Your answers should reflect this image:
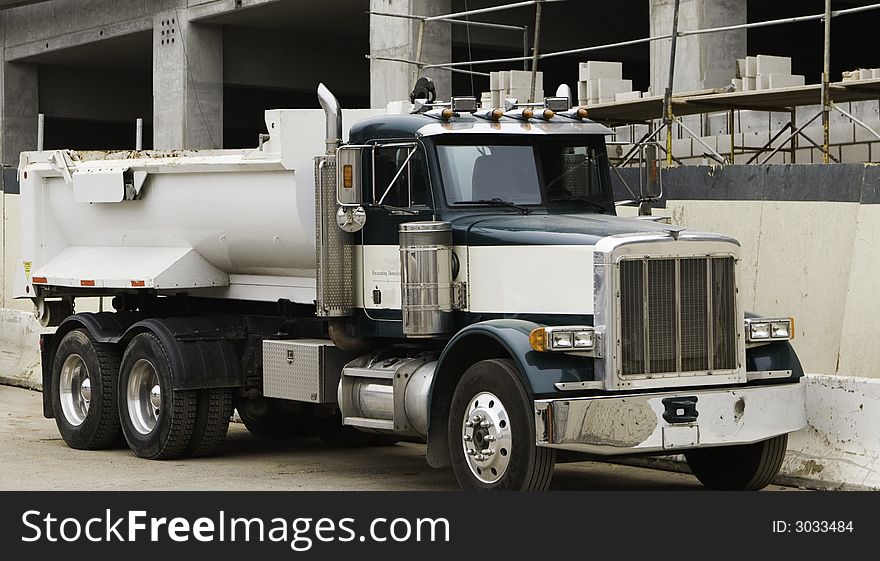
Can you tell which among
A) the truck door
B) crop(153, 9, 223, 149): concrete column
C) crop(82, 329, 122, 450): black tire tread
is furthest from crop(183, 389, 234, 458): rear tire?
crop(153, 9, 223, 149): concrete column

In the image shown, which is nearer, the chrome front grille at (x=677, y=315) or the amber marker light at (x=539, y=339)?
the amber marker light at (x=539, y=339)

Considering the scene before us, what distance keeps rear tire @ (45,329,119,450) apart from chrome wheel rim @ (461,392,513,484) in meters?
4.84

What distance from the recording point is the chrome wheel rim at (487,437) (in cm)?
1002

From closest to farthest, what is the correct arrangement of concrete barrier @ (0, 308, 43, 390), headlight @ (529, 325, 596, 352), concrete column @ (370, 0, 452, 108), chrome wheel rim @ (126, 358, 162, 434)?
headlight @ (529, 325, 596, 352), chrome wheel rim @ (126, 358, 162, 434), concrete barrier @ (0, 308, 43, 390), concrete column @ (370, 0, 452, 108)

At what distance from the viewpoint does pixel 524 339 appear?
988 cm

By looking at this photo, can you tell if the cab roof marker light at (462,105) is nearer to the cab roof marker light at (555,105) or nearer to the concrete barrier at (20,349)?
the cab roof marker light at (555,105)

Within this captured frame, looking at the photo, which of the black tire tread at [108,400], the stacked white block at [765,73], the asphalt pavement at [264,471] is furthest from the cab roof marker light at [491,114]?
the stacked white block at [765,73]

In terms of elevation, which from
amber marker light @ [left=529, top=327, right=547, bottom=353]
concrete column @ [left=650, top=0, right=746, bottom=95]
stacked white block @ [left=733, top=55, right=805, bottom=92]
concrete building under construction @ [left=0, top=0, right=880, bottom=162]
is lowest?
amber marker light @ [left=529, top=327, right=547, bottom=353]

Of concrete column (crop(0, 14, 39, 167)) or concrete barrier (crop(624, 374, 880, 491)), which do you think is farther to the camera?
concrete column (crop(0, 14, 39, 167))

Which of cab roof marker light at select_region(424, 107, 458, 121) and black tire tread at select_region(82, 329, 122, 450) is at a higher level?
cab roof marker light at select_region(424, 107, 458, 121)

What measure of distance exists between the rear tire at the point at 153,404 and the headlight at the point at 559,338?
4.31 metres

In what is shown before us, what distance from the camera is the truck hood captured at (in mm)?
10180

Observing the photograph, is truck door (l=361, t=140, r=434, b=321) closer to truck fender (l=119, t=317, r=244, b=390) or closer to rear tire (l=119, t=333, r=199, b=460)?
truck fender (l=119, t=317, r=244, b=390)
